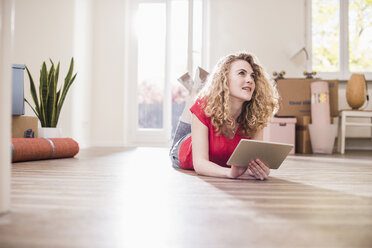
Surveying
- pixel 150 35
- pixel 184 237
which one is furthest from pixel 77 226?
pixel 150 35

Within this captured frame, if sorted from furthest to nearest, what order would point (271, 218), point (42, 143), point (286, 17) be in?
point (286, 17)
point (42, 143)
point (271, 218)

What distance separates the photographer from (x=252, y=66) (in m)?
1.53

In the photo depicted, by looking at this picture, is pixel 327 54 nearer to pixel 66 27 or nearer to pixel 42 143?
pixel 66 27

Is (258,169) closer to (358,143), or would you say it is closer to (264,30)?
(264,30)

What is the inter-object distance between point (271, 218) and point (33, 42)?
136 inches

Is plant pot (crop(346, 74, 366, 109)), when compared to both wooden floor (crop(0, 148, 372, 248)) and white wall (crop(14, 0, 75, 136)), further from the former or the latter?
white wall (crop(14, 0, 75, 136))

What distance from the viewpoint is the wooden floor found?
2.05 feet

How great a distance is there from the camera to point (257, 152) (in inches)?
49.1

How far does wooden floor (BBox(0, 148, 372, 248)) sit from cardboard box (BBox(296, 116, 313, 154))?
2.16 m

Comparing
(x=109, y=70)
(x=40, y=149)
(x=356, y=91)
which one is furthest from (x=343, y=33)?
(x=40, y=149)

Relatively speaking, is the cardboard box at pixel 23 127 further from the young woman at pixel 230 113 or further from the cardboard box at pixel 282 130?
the cardboard box at pixel 282 130

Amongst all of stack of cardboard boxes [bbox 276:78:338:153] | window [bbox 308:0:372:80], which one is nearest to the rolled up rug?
stack of cardboard boxes [bbox 276:78:338:153]

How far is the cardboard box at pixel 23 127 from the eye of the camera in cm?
230

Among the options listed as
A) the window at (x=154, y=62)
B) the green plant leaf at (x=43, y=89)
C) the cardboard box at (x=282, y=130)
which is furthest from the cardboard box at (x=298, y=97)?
the green plant leaf at (x=43, y=89)
